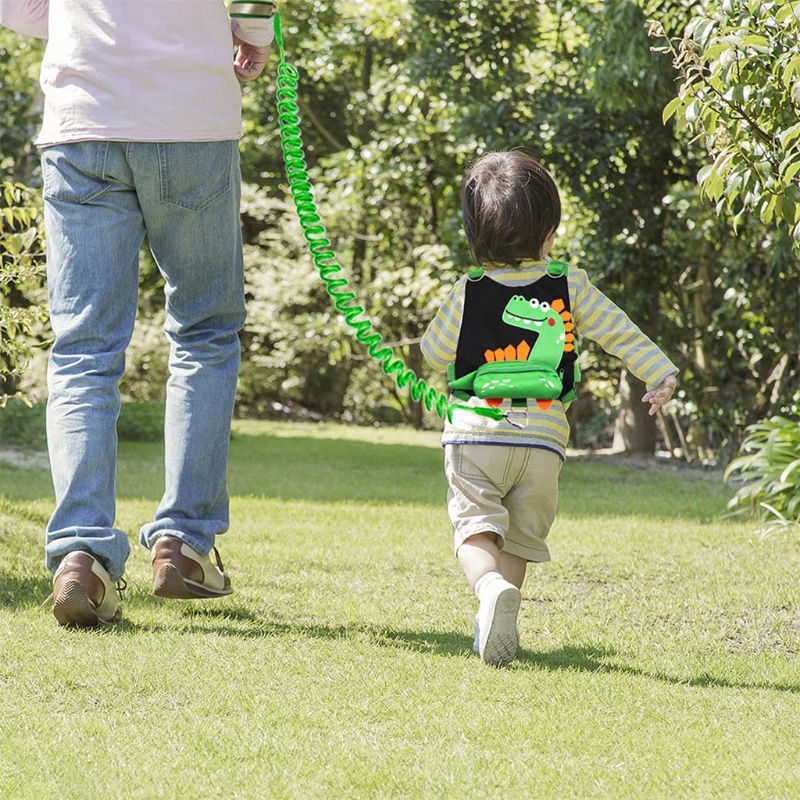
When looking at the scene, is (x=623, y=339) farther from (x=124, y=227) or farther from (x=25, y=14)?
(x=25, y=14)

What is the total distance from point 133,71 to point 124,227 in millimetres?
380

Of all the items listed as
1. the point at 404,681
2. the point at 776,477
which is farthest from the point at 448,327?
the point at 776,477

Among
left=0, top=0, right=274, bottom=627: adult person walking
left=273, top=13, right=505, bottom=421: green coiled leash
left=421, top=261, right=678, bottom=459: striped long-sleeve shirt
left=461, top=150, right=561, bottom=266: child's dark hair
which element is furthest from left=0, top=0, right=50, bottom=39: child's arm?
left=421, top=261, right=678, bottom=459: striped long-sleeve shirt

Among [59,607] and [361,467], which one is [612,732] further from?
[361,467]

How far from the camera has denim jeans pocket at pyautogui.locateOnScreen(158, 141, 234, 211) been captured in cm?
291

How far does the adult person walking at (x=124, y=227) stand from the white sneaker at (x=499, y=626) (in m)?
0.79

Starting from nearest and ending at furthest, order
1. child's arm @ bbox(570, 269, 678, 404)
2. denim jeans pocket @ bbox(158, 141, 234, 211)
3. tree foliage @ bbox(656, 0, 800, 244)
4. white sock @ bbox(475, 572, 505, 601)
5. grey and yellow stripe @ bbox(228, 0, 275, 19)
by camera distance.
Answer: white sock @ bbox(475, 572, 505, 601) < child's arm @ bbox(570, 269, 678, 404) < denim jeans pocket @ bbox(158, 141, 234, 211) < grey and yellow stripe @ bbox(228, 0, 275, 19) < tree foliage @ bbox(656, 0, 800, 244)

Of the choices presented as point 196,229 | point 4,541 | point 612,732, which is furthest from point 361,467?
point 612,732

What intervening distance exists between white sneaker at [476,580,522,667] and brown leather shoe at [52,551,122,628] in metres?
0.90

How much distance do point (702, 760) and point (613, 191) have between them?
7.44 metres

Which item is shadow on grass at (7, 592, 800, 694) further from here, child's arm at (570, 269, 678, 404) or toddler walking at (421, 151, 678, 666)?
child's arm at (570, 269, 678, 404)

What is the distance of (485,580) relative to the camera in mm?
2682

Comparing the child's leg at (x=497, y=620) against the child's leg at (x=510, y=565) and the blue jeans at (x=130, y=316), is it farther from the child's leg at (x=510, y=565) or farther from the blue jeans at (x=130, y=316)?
the blue jeans at (x=130, y=316)

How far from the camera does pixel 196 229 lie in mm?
2982
